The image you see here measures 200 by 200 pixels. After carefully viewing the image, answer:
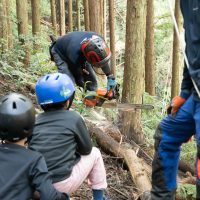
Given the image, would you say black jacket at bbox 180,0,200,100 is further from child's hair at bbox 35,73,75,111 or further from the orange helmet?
A: the orange helmet

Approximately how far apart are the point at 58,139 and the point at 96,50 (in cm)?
312

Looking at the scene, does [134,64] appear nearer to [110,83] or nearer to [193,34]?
[110,83]

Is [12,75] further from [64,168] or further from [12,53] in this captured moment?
[64,168]

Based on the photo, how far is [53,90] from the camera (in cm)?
312

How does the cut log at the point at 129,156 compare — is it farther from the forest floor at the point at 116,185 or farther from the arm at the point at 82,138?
the arm at the point at 82,138

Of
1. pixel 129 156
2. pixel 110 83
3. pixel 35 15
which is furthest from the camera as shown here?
pixel 35 15

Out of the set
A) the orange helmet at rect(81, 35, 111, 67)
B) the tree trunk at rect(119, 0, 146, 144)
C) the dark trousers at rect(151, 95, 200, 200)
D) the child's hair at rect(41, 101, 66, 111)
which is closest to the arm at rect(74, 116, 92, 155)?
the child's hair at rect(41, 101, 66, 111)

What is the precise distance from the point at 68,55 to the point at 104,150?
6.40 ft

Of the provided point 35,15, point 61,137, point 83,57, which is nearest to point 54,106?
point 61,137

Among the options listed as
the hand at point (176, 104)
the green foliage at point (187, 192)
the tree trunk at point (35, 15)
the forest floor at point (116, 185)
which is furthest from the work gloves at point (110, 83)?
the tree trunk at point (35, 15)

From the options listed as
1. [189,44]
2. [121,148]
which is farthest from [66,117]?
[121,148]

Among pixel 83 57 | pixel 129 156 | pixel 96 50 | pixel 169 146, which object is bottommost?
pixel 129 156

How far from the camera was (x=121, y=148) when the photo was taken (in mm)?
5152

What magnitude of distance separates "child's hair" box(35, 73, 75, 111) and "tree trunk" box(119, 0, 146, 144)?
3.05 meters
